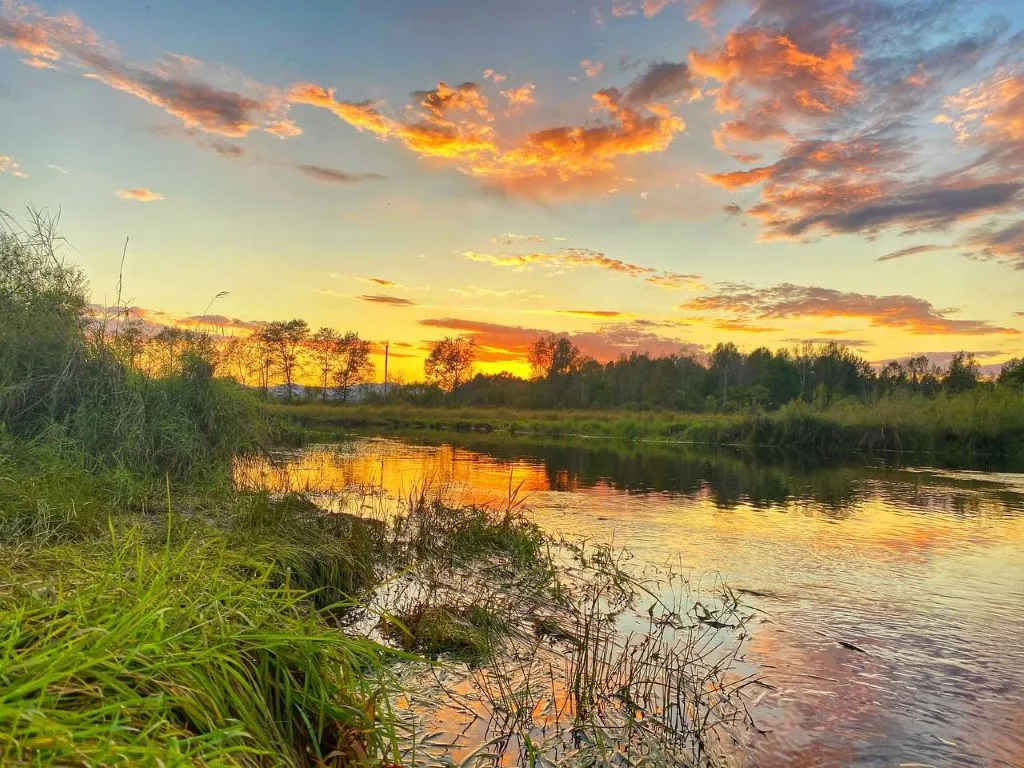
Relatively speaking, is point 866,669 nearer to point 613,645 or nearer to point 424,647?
point 613,645

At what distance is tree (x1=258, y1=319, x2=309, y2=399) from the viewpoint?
52.0 m

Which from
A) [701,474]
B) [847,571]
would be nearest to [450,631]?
[847,571]

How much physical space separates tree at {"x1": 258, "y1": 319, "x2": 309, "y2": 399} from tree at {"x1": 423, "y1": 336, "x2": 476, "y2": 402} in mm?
18641

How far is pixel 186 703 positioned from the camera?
2096 mm

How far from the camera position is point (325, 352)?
67.5 m

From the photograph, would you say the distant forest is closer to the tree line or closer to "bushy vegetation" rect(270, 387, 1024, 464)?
the tree line

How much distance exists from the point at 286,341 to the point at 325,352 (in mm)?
10766

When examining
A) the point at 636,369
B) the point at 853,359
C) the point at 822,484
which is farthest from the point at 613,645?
the point at 853,359

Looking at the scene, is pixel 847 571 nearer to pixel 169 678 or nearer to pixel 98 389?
pixel 169 678

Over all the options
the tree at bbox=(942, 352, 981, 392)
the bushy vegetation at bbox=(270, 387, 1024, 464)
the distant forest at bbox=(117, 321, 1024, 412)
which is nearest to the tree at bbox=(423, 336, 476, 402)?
the distant forest at bbox=(117, 321, 1024, 412)

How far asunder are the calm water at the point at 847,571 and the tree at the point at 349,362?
46.4 m

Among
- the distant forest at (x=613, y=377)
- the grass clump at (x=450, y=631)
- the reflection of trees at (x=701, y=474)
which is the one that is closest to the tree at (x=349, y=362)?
the distant forest at (x=613, y=377)

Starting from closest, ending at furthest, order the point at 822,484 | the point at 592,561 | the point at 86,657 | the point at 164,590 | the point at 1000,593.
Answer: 1. the point at 86,657
2. the point at 164,590
3. the point at 1000,593
4. the point at 592,561
5. the point at 822,484

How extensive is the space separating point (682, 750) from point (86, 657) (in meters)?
3.64
